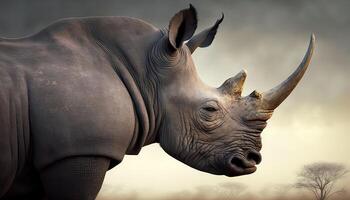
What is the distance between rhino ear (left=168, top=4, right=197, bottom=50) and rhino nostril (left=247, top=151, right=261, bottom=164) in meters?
1.29

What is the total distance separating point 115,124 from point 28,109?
0.76 meters

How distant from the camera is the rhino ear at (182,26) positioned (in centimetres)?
593

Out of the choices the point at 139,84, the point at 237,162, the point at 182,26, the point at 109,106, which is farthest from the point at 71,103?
the point at 237,162

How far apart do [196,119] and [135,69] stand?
0.78 meters

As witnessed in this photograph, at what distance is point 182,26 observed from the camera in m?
6.04

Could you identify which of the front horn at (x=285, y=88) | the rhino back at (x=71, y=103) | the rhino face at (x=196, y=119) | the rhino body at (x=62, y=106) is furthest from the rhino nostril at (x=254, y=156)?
the rhino back at (x=71, y=103)

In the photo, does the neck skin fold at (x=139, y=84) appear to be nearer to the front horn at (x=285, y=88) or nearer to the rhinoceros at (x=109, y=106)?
the rhinoceros at (x=109, y=106)

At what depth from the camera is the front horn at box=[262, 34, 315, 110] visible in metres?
6.30

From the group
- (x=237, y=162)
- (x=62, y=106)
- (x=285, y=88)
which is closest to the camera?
(x=62, y=106)

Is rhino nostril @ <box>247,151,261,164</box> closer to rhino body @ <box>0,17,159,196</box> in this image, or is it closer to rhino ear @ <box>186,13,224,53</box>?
rhino body @ <box>0,17,159,196</box>

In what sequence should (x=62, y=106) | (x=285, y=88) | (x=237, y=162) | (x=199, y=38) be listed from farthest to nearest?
1. (x=199, y=38)
2. (x=285, y=88)
3. (x=237, y=162)
4. (x=62, y=106)

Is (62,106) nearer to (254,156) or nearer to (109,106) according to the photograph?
(109,106)

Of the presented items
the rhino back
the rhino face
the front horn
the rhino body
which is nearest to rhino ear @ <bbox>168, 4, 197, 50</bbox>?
the rhino face

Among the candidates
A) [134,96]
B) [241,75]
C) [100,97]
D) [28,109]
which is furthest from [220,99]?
[28,109]
